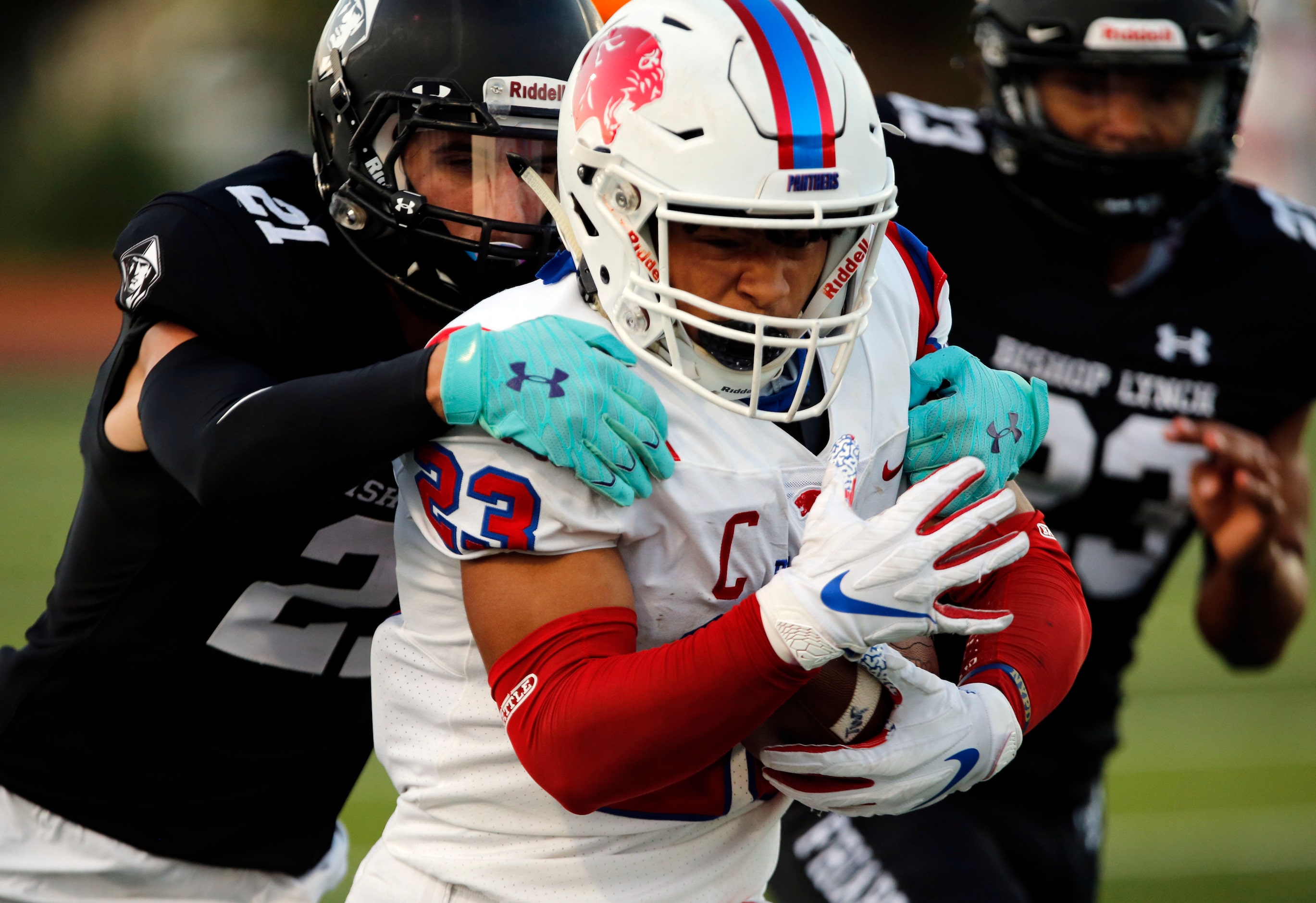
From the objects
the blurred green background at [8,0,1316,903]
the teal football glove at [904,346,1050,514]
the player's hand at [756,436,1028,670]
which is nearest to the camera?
the player's hand at [756,436,1028,670]

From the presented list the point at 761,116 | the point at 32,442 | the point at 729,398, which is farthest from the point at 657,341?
the point at 32,442

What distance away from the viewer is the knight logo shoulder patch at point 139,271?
89.3 inches

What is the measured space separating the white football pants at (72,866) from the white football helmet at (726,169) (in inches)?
54.4

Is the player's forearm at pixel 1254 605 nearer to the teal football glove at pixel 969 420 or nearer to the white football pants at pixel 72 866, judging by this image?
the teal football glove at pixel 969 420

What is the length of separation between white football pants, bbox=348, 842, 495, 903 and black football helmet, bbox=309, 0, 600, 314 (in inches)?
34.9

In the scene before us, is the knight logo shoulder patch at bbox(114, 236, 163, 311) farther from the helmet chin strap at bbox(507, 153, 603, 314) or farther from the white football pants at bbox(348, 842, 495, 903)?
the white football pants at bbox(348, 842, 495, 903)

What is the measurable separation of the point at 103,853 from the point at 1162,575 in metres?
2.47

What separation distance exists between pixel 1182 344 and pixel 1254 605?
0.68m

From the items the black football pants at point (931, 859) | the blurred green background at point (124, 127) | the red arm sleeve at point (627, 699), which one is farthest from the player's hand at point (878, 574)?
the blurred green background at point (124, 127)

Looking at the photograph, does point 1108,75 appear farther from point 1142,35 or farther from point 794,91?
point 794,91

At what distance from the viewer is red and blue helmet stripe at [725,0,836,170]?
188 centimetres

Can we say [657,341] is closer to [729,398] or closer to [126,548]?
[729,398]

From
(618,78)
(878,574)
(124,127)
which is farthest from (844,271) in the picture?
(124,127)

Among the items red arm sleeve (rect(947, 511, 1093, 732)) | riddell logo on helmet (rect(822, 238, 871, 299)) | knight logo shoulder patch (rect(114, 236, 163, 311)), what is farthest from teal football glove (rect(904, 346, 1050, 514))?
knight logo shoulder patch (rect(114, 236, 163, 311))
